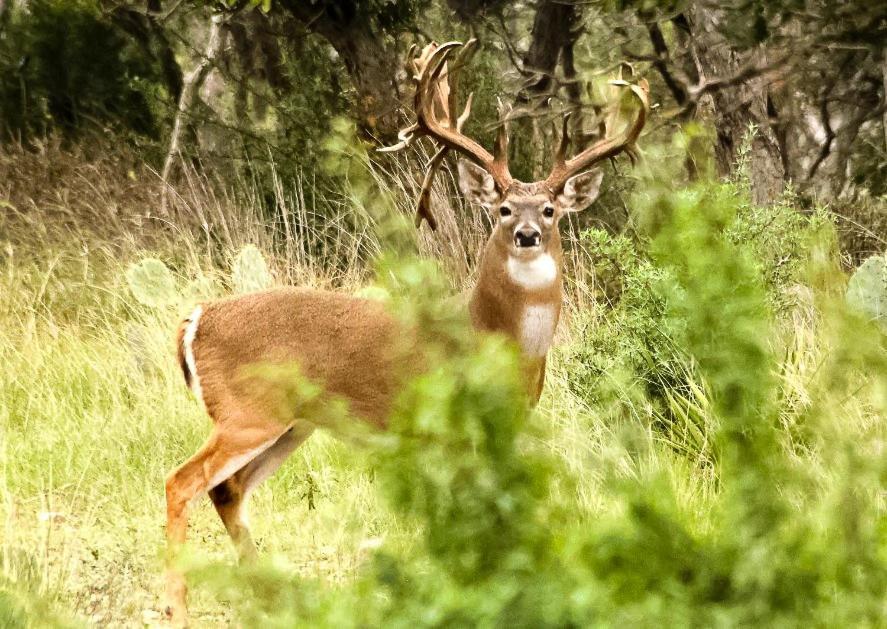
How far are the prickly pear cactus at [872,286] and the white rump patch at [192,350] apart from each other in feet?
10.2

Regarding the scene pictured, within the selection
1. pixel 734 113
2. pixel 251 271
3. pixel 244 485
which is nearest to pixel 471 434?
pixel 244 485

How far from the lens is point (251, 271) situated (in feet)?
27.2

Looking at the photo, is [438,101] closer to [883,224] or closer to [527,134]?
[527,134]

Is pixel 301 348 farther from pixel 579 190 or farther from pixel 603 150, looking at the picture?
pixel 603 150

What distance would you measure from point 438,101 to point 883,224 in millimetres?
5613

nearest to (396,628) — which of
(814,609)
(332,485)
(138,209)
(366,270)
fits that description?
(814,609)

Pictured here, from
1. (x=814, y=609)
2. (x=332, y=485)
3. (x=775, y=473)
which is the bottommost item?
(x=332, y=485)

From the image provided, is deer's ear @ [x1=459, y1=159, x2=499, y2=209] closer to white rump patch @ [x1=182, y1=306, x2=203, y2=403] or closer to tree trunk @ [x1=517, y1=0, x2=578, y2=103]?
white rump patch @ [x1=182, y1=306, x2=203, y2=403]

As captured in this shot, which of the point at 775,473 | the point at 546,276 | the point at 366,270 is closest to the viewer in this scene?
the point at 775,473

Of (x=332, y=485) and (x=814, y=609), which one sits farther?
(x=332, y=485)

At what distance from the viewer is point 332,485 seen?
6.02 meters

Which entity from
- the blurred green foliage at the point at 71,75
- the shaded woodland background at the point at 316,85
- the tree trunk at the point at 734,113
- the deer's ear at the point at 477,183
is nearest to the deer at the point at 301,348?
the deer's ear at the point at 477,183

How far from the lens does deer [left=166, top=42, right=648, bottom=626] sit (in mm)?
5180

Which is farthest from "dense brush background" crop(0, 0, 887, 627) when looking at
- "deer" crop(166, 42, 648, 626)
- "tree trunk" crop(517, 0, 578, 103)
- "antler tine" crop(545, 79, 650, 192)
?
"tree trunk" crop(517, 0, 578, 103)
